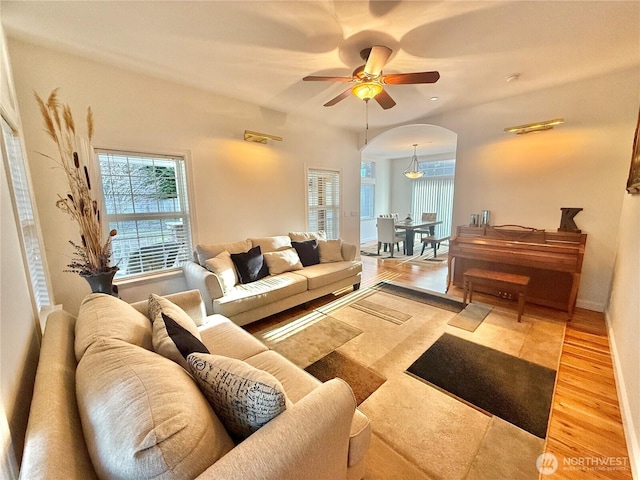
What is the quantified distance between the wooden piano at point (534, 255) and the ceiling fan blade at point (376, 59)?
2.49 meters

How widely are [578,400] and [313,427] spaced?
2.07m

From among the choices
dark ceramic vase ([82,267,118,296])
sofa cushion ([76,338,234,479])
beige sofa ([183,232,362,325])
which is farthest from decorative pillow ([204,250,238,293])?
sofa cushion ([76,338,234,479])

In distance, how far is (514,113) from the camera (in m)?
3.34

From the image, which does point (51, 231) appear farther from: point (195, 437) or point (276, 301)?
point (195, 437)

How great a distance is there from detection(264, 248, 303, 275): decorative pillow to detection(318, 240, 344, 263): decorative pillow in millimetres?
453

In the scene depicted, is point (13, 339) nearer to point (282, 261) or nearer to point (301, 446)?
point (301, 446)

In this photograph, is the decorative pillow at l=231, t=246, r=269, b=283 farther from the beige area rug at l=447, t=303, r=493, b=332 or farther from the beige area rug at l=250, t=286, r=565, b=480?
the beige area rug at l=447, t=303, r=493, b=332

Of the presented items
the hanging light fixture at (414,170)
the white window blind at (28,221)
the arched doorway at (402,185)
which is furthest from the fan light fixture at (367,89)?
the arched doorway at (402,185)

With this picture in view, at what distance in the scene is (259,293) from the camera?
2645mm

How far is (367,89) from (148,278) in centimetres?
298

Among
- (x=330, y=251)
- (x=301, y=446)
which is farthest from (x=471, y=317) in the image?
(x=301, y=446)

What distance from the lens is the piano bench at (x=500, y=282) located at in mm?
2766

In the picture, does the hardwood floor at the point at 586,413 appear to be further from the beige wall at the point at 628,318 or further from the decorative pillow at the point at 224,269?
the decorative pillow at the point at 224,269

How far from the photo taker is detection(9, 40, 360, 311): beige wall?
2.25 meters
